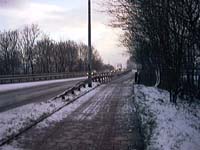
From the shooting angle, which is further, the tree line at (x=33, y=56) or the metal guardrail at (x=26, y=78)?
the tree line at (x=33, y=56)

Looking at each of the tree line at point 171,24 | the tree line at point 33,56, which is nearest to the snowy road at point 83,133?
the tree line at point 171,24

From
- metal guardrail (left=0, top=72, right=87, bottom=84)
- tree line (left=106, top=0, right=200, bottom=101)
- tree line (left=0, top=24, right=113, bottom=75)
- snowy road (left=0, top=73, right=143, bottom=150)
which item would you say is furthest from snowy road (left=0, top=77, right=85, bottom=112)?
tree line (left=0, top=24, right=113, bottom=75)

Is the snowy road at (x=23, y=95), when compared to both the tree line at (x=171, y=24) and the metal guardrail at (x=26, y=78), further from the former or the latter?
the metal guardrail at (x=26, y=78)

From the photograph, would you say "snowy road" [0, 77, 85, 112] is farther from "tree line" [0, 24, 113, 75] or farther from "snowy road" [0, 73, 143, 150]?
"tree line" [0, 24, 113, 75]

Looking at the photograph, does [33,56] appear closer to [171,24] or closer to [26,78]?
[26,78]

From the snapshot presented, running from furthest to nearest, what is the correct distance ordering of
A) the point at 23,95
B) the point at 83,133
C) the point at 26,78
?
the point at 26,78 → the point at 23,95 → the point at 83,133

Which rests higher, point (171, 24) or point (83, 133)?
point (171, 24)

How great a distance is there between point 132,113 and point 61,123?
159 inches

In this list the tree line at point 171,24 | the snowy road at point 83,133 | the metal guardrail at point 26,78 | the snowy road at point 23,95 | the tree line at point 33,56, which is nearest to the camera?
the snowy road at point 83,133

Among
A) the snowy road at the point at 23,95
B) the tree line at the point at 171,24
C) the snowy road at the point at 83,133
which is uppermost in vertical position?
the tree line at the point at 171,24

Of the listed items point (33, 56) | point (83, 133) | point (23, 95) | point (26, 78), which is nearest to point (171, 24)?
point (83, 133)

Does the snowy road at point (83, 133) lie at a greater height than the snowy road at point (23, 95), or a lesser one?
greater

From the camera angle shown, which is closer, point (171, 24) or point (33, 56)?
point (171, 24)

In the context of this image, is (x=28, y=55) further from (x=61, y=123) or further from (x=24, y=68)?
(x=61, y=123)
